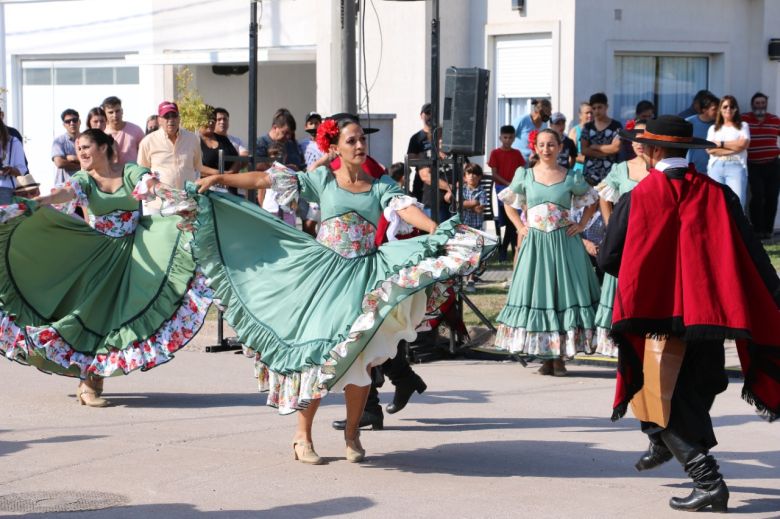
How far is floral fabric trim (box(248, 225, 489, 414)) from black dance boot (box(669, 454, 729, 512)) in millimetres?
1569

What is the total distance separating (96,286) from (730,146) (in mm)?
9142

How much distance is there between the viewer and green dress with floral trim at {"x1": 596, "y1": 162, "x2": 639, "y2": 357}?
34.4 feet

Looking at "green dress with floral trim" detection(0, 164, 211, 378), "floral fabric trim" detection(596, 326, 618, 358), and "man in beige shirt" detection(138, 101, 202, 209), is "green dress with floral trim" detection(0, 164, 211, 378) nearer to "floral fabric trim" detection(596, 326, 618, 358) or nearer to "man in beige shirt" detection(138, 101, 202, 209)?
"floral fabric trim" detection(596, 326, 618, 358)

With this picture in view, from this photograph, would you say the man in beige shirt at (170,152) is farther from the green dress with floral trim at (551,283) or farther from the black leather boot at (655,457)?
the black leather boot at (655,457)

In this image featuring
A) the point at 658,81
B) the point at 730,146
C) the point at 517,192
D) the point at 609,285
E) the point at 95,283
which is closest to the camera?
the point at 95,283

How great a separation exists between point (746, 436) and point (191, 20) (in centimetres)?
1689

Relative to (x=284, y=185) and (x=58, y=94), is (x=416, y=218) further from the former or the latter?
(x=58, y=94)

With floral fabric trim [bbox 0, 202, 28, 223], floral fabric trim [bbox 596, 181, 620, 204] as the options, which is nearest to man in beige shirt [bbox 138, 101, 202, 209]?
floral fabric trim [bbox 0, 202, 28, 223]

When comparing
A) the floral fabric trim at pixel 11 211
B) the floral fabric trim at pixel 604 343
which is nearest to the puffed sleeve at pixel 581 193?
the floral fabric trim at pixel 604 343

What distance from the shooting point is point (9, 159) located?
1340cm

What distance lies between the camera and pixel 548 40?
18422 mm

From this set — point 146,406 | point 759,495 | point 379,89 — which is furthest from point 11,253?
point 379,89

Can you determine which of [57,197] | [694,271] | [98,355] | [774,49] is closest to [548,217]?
[98,355]

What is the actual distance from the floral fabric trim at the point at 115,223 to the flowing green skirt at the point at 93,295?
1.4 inches
